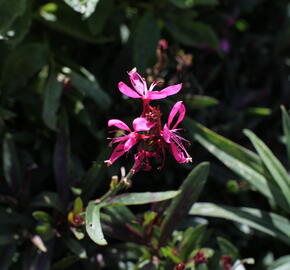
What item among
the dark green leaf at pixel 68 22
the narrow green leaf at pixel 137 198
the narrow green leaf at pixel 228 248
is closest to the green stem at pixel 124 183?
the narrow green leaf at pixel 137 198

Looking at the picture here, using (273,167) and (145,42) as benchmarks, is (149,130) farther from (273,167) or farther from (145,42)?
(145,42)

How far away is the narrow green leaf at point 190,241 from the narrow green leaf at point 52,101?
Result: 510 mm

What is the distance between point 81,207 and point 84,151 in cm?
48

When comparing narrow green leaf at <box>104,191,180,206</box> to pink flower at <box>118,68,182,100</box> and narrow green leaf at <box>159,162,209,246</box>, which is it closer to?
narrow green leaf at <box>159,162,209,246</box>

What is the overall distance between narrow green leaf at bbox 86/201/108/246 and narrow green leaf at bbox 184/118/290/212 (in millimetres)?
497

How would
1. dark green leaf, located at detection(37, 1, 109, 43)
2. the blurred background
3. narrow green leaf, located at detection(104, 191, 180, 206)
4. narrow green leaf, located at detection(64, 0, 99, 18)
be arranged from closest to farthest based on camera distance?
narrow green leaf, located at detection(104, 191, 180, 206)
narrow green leaf, located at detection(64, 0, 99, 18)
the blurred background
dark green leaf, located at detection(37, 1, 109, 43)

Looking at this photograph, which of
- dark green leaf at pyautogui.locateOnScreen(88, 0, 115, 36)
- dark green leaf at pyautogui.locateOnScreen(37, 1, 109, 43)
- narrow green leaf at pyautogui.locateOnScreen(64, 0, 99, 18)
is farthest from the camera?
dark green leaf at pyautogui.locateOnScreen(37, 1, 109, 43)

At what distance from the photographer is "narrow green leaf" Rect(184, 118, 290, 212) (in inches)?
61.2

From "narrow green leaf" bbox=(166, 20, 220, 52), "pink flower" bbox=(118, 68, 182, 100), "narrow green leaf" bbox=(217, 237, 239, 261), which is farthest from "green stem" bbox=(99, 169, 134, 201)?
"narrow green leaf" bbox=(166, 20, 220, 52)

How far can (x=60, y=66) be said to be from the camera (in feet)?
5.80

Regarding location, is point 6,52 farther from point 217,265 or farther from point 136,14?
point 217,265

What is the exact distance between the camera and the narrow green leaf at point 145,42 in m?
1.73

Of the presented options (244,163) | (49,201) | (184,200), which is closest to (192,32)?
(244,163)

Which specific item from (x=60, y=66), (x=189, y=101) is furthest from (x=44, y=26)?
(x=189, y=101)
